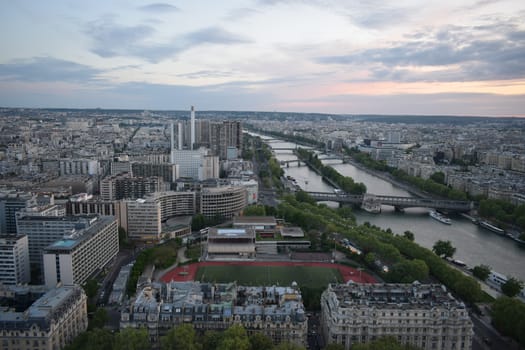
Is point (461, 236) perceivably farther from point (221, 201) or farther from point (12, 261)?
point (12, 261)

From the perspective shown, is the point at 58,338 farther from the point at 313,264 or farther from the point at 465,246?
the point at 465,246

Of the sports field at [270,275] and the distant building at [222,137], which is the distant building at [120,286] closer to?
the sports field at [270,275]

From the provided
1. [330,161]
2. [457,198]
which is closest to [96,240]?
[457,198]

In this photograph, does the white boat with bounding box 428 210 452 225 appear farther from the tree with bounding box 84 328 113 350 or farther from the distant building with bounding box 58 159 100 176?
the distant building with bounding box 58 159 100 176

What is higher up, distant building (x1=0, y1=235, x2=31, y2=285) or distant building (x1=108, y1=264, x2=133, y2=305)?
distant building (x1=0, y1=235, x2=31, y2=285)

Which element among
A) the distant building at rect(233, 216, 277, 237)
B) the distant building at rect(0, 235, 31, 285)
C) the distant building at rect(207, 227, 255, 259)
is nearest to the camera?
the distant building at rect(0, 235, 31, 285)

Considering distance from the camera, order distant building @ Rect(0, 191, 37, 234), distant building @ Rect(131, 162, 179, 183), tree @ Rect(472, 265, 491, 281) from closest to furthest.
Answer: tree @ Rect(472, 265, 491, 281)
distant building @ Rect(0, 191, 37, 234)
distant building @ Rect(131, 162, 179, 183)

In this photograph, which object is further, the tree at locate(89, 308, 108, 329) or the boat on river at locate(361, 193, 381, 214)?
the boat on river at locate(361, 193, 381, 214)

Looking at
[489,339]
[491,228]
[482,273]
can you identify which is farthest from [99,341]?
[491,228]

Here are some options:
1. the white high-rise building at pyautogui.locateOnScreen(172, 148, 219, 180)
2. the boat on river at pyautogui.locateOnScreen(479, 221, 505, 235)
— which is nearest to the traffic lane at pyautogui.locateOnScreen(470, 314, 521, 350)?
the boat on river at pyautogui.locateOnScreen(479, 221, 505, 235)
